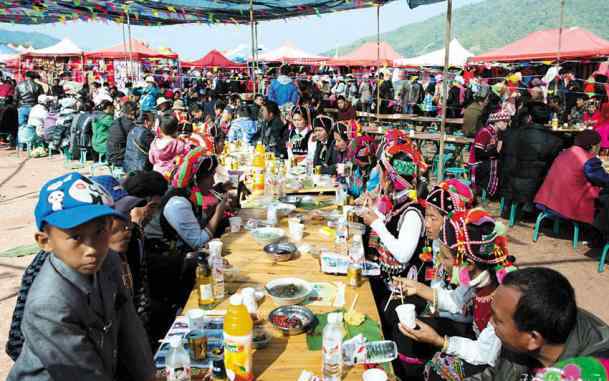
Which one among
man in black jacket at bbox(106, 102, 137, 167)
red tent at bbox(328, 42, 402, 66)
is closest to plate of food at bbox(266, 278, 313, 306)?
man in black jacket at bbox(106, 102, 137, 167)

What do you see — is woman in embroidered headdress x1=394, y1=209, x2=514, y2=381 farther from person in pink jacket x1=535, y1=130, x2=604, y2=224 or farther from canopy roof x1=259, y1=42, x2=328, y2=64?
canopy roof x1=259, y1=42, x2=328, y2=64

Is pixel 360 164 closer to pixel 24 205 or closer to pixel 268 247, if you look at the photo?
pixel 268 247

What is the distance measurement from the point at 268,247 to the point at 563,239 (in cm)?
534

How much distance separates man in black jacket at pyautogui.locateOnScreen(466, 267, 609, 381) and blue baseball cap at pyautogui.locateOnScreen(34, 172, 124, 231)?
1.63 m

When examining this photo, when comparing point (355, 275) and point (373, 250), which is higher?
point (355, 275)

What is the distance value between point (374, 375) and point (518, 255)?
15.9 feet

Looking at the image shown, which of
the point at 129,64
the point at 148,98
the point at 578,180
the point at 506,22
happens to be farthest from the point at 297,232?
the point at 506,22

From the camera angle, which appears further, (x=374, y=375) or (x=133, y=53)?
(x=133, y=53)

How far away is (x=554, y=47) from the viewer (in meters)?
17.4

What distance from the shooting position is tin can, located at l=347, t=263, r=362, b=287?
2986mm

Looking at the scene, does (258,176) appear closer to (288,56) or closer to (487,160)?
(487,160)

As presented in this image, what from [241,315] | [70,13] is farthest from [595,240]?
[70,13]

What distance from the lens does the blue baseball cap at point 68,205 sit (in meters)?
1.56

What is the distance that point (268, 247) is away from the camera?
350 centimetres
